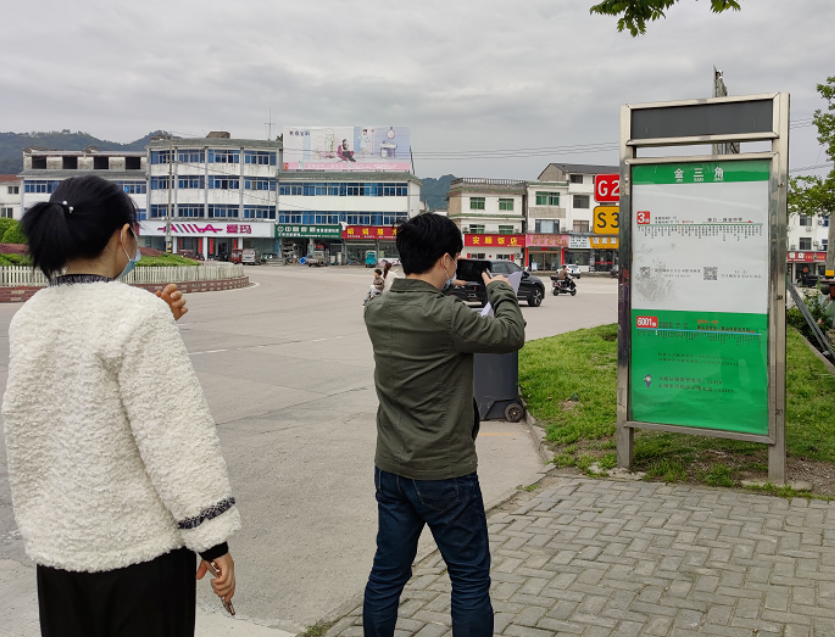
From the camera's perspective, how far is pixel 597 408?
25.8 feet

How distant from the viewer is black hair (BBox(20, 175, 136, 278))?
199 cm

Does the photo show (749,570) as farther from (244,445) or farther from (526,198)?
(526,198)

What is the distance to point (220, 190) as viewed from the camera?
81000 millimetres

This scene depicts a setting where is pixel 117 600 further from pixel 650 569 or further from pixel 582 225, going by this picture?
pixel 582 225

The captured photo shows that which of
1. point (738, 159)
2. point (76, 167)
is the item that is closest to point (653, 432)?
point (738, 159)

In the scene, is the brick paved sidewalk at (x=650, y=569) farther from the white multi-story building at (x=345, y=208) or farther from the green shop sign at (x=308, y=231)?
the green shop sign at (x=308, y=231)

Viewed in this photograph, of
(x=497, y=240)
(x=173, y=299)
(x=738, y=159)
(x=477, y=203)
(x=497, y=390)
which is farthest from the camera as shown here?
(x=477, y=203)

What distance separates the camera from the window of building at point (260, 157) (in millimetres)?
82062

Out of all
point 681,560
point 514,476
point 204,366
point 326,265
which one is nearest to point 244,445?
point 514,476

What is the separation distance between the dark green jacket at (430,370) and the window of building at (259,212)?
267 feet

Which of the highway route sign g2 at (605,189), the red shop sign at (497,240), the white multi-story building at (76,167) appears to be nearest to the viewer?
the highway route sign g2 at (605,189)

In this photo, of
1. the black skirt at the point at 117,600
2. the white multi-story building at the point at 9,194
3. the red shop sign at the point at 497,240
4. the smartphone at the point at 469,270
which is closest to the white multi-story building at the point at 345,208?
the red shop sign at the point at 497,240

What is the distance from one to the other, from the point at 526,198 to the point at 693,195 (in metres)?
75.9

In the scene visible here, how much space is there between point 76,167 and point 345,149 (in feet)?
101
